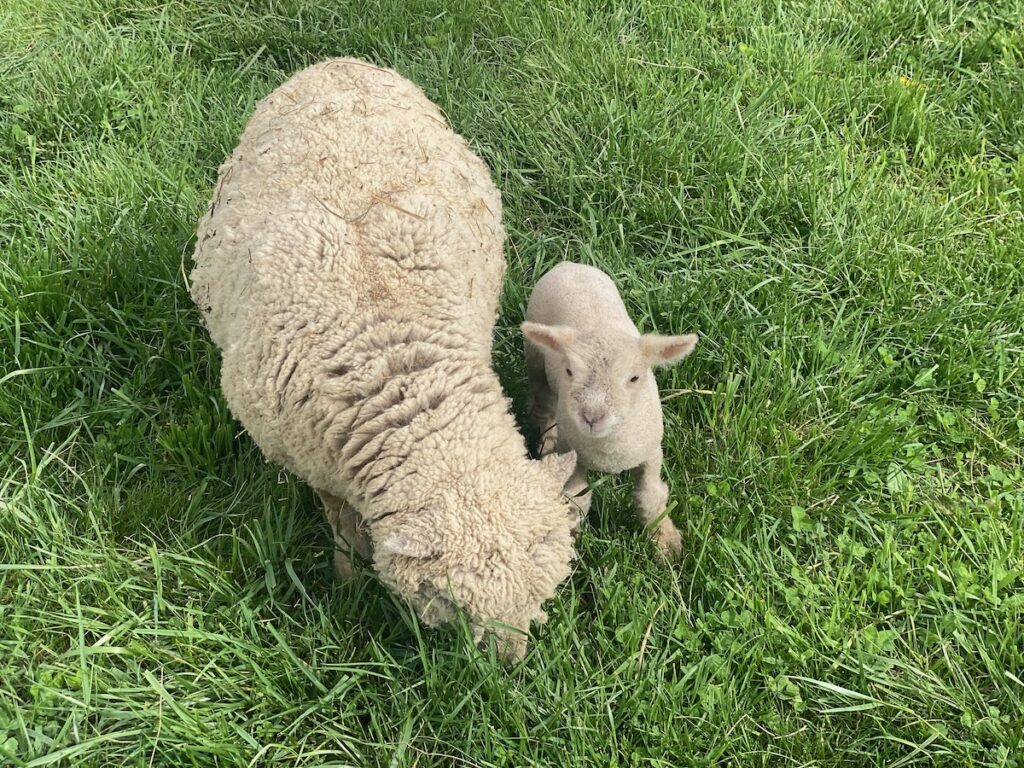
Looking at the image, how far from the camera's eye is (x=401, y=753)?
2.44 meters

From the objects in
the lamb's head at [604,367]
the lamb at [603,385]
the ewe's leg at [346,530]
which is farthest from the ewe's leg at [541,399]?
the ewe's leg at [346,530]

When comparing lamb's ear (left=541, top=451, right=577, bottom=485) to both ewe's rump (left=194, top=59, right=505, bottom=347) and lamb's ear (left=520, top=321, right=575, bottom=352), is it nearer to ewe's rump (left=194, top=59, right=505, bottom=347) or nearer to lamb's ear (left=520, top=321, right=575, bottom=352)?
lamb's ear (left=520, top=321, right=575, bottom=352)

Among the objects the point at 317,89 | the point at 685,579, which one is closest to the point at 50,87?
the point at 317,89

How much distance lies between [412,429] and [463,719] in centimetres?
101

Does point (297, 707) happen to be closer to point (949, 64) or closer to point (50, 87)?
point (50, 87)

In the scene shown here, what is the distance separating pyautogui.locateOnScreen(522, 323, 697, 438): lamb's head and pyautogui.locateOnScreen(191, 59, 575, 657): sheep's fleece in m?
0.22

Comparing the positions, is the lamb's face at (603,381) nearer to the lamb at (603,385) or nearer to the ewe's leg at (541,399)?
the lamb at (603,385)

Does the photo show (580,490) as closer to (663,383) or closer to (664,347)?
(664,347)

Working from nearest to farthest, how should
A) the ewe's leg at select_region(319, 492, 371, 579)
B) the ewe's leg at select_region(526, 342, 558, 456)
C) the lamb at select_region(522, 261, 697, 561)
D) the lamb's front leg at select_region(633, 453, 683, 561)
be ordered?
the lamb at select_region(522, 261, 697, 561) → the ewe's leg at select_region(319, 492, 371, 579) → the lamb's front leg at select_region(633, 453, 683, 561) → the ewe's leg at select_region(526, 342, 558, 456)

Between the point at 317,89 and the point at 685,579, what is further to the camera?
the point at 317,89

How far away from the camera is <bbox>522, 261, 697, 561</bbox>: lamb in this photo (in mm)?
2605

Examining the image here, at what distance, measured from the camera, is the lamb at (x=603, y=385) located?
2.61 meters

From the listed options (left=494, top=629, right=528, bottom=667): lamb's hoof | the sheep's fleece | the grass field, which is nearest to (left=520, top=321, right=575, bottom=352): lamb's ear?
the sheep's fleece

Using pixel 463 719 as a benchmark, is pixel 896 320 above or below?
above
